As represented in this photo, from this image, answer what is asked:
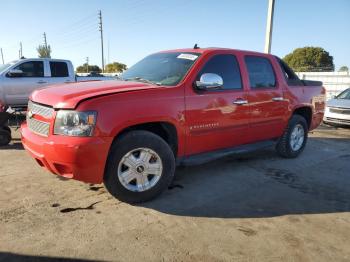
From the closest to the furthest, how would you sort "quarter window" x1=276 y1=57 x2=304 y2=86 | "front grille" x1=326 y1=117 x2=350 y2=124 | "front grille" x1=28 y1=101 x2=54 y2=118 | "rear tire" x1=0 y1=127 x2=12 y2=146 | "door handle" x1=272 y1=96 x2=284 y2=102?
1. "front grille" x1=28 y1=101 x2=54 y2=118
2. "door handle" x1=272 y1=96 x2=284 y2=102
3. "quarter window" x1=276 y1=57 x2=304 y2=86
4. "rear tire" x1=0 y1=127 x2=12 y2=146
5. "front grille" x1=326 y1=117 x2=350 y2=124

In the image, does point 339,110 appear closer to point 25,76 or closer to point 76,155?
point 76,155

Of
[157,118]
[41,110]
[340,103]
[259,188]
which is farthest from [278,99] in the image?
[340,103]

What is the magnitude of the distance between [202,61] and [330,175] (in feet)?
8.95

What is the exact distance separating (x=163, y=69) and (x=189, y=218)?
82.9 inches

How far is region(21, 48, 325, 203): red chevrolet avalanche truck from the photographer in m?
3.60

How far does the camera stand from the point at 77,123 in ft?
11.7

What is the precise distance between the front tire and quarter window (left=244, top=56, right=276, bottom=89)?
2.01 metres

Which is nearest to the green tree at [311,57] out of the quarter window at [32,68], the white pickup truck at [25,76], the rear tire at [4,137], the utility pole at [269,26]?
the utility pole at [269,26]

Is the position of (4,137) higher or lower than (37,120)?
lower

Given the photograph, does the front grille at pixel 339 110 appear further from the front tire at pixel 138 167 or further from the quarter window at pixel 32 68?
the quarter window at pixel 32 68

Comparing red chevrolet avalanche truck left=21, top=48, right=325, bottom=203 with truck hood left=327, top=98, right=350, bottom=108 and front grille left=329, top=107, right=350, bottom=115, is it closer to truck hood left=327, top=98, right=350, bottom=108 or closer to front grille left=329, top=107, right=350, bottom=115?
front grille left=329, top=107, right=350, bottom=115

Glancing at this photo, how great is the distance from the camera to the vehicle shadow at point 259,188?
13.2ft

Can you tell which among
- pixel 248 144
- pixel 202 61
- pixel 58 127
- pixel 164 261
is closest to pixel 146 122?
pixel 58 127

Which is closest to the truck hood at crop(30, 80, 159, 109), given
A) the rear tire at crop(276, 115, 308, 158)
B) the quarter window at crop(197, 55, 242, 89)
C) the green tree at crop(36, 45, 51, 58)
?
the quarter window at crop(197, 55, 242, 89)
